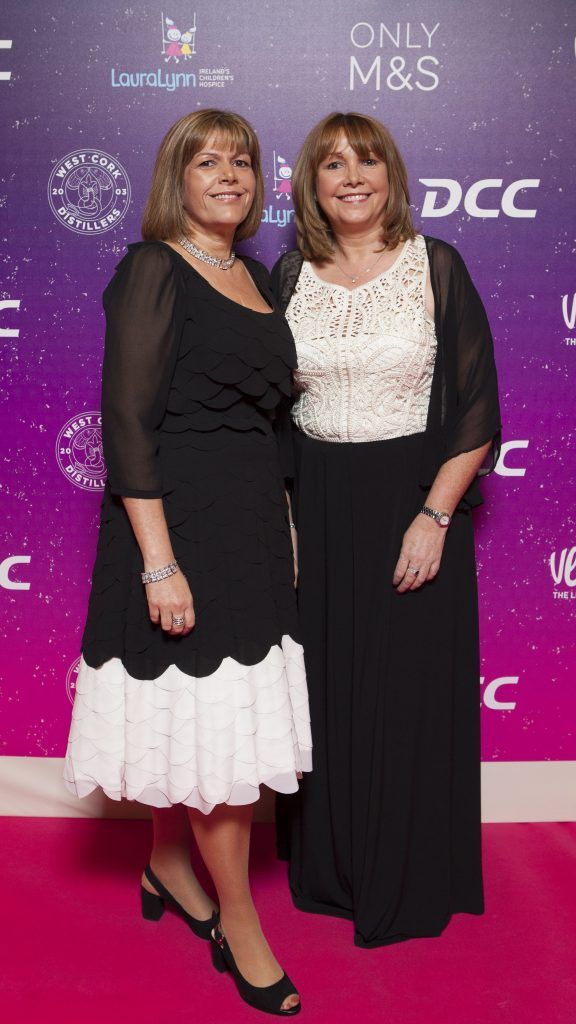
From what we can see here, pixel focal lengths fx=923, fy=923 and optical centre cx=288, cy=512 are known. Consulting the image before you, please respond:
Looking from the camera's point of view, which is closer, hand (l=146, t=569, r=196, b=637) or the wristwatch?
hand (l=146, t=569, r=196, b=637)

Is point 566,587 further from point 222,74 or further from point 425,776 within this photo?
point 222,74

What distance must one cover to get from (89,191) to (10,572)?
108 centimetres

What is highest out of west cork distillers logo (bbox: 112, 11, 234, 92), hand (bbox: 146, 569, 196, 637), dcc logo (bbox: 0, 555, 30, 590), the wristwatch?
west cork distillers logo (bbox: 112, 11, 234, 92)

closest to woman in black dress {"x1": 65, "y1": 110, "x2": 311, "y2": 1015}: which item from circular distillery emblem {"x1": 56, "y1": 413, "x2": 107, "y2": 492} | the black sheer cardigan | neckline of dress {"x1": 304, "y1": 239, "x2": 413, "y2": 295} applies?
neckline of dress {"x1": 304, "y1": 239, "x2": 413, "y2": 295}

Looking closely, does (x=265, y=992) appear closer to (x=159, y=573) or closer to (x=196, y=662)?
(x=196, y=662)

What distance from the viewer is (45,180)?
2.46 metres

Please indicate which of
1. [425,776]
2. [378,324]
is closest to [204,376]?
[378,324]

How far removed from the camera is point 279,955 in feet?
6.68

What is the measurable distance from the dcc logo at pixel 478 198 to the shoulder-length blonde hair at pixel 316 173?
42cm

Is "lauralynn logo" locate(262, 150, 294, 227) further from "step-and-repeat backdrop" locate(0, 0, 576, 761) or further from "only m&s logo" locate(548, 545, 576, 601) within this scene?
"only m&s logo" locate(548, 545, 576, 601)

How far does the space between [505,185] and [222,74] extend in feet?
2.61

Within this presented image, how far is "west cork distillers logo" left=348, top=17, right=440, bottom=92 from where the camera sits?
238 centimetres

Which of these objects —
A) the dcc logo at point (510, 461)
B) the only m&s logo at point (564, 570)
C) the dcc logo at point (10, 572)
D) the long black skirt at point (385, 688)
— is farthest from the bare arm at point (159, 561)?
the only m&s logo at point (564, 570)

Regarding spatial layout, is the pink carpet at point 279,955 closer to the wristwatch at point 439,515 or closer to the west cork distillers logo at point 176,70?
the wristwatch at point 439,515
